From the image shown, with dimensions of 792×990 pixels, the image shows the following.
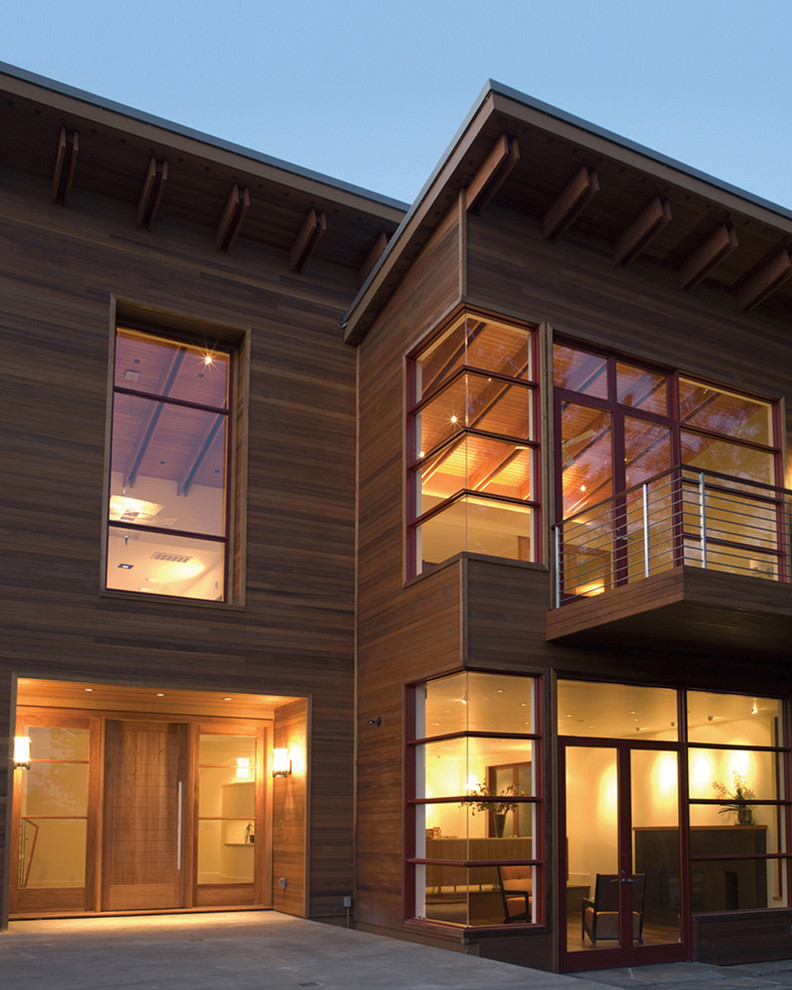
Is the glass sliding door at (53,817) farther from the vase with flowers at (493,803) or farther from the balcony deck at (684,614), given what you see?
the balcony deck at (684,614)

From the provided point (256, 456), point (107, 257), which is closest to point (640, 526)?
point (256, 456)

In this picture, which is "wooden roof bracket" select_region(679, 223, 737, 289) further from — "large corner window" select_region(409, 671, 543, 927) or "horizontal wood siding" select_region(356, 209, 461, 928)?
"large corner window" select_region(409, 671, 543, 927)

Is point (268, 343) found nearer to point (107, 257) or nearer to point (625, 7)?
point (107, 257)

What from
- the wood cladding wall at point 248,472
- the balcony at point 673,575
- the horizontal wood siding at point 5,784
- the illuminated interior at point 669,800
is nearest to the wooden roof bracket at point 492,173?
the wood cladding wall at point 248,472

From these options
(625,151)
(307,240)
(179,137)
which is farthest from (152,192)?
(625,151)

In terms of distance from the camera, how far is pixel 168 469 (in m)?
11.6

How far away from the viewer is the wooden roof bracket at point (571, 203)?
10555 millimetres

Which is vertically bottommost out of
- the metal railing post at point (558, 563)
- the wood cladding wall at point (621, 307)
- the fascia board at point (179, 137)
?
the metal railing post at point (558, 563)

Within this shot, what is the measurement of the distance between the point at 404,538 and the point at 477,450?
1385 millimetres

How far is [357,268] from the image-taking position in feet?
42.9

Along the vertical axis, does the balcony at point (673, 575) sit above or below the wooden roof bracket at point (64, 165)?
below

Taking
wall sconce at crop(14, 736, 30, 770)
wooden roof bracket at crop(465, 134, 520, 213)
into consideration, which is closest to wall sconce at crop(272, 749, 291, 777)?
wall sconce at crop(14, 736, 30, 770)

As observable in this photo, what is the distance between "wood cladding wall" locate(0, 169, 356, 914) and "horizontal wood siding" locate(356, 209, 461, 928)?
1.08 ft

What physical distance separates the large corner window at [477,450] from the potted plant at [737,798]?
326cm
